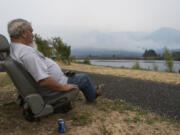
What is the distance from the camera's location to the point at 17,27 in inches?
102

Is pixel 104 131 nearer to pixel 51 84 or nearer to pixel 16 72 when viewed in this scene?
pixel 51 84

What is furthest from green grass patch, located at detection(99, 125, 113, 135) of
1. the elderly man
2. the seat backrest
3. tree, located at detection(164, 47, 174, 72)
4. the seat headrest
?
tree, located at detection(164, 47, 174, 72)

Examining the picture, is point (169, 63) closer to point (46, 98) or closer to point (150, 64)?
point (150, 64)

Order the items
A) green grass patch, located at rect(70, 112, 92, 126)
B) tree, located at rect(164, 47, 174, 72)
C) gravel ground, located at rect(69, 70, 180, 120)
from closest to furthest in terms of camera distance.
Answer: green grass patch, located at rect(70, 112, 92, 126)
gravel ground, located at rect(69, 70, 180, 120)
tree, located at rect(164, 47, 174, 72)

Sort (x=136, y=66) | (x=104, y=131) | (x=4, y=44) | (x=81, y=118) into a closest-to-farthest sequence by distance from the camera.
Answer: (x=4, y=44) < (x=104, y=131) < (x=81, y=118) < (x=136, y=66)

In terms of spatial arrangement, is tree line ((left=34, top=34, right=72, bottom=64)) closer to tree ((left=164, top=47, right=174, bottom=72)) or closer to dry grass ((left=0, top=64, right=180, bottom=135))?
tree ((left=164, top=47, right=174, bottom=72))

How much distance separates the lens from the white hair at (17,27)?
2596mm

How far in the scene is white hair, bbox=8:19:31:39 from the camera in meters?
2.60

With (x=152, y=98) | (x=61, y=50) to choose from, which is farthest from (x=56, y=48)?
(x=152, y=98)

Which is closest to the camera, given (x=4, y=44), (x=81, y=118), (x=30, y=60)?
(x=30, y=60)

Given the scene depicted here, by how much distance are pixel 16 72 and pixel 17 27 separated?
0.64 m

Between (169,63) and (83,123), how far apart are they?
1918 centimetres

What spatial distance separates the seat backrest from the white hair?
0.46 feet

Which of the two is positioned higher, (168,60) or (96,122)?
(168,60)
